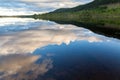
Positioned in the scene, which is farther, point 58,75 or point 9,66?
point 9,66

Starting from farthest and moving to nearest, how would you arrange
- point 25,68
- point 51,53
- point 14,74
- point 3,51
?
1. point 3,51
2. point 51,53
3. point 25,68
4. point 14,74

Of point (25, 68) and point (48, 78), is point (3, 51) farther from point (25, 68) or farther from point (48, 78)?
point (48, 78)

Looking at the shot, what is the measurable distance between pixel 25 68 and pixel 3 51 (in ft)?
36.1

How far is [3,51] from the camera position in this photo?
34781 mm

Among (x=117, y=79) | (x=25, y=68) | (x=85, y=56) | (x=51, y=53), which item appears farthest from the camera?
(x=51, y=53)

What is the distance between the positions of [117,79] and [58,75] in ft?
13.7

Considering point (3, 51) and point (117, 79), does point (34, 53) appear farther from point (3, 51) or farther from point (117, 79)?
point (117, 79)

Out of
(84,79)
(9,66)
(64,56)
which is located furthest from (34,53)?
(84,79)

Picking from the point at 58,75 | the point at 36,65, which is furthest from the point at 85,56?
the point at 58,75

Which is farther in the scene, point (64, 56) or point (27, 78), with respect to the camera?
point (64, 56)

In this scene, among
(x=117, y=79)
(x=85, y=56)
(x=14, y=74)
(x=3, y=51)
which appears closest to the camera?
(x=117, y=79)

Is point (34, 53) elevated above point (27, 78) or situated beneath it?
situated beneath

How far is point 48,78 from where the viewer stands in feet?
68.9

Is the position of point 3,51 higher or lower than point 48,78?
lower
